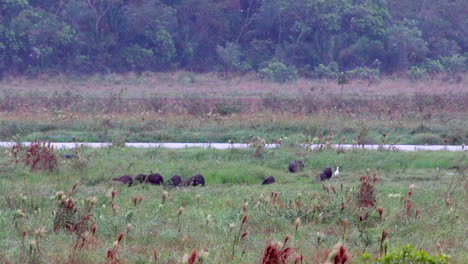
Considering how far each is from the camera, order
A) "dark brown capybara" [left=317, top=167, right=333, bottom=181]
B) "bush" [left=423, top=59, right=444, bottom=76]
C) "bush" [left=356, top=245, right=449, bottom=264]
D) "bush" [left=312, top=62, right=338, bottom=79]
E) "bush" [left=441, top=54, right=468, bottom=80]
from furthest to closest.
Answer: "bush" [left=423, top=59, right=444, bottom=76] < "bush" [left=441, top=54, right=468, bottom=80] < "bush" [left=312, top=62, right=338, bottom=79] < "dark brown capybara" [left=317, top=167, right=333, bottom=181] < "bush" [left=356, top=245, right=449, bottom=264]

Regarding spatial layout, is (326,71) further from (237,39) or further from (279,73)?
(237,39)

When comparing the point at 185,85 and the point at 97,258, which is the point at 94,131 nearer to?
the point at 97,258

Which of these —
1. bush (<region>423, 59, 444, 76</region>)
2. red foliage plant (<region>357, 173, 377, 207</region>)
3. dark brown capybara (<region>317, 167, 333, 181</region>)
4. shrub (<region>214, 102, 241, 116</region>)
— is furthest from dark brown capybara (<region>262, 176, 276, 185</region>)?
bush (<region>423, 59, 444, 76</region>)

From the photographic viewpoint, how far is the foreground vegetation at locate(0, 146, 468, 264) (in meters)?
5.82

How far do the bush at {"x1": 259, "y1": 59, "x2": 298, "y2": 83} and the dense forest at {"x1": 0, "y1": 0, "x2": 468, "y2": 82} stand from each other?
2.8 inches

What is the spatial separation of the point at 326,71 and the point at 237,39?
8.22 metres

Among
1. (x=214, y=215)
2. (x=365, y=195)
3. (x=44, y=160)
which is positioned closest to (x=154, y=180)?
(x=44, y=160)

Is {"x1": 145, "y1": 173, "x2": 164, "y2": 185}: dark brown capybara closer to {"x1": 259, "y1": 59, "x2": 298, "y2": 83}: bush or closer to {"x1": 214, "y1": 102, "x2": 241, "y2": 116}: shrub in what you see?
{"x1": 214, "y1": 102, "x2": 241, "y2": 116}: shrub

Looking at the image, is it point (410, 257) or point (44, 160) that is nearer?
point (410, 257)

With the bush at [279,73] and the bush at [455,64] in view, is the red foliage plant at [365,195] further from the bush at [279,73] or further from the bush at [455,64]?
the bush at [455,64]

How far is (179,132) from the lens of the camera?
19531 millimetres

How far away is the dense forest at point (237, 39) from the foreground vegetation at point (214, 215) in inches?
1271

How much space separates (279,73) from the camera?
43.2 metres

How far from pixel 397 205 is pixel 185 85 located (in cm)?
3362
